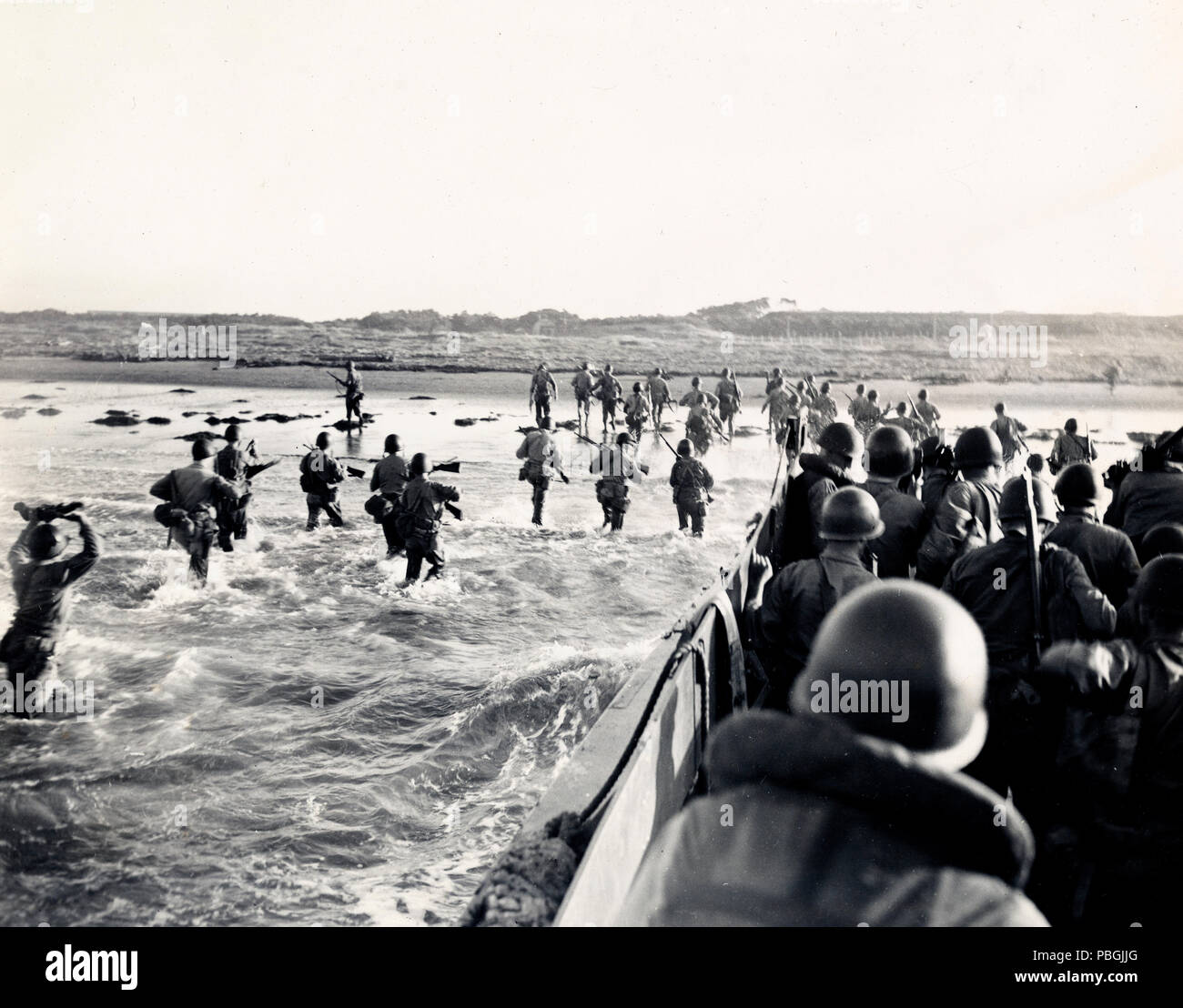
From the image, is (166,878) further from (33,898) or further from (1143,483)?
(1143,483)

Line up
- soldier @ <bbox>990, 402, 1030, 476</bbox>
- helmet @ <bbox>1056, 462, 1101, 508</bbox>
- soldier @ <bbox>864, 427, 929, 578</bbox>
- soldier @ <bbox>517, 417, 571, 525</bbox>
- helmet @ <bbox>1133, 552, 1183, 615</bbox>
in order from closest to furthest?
helmet @ <bbox>1133, 552, 1183, 615</bbox> → helmet @ <bbox>1056, 462, 1101, 508</bbox> → soldier @ <bbox>864, 427, 929, 578</bbox> → soldier @ <bbox>517, 417, 571, 525</bbox> → soldier @ <bbox>990, 402, 1030, 476</bbox>

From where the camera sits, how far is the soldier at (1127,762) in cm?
285

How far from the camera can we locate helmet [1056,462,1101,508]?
4266 millimetres

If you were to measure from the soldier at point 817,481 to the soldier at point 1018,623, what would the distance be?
1.17m

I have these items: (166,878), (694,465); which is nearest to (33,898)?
(166,878)

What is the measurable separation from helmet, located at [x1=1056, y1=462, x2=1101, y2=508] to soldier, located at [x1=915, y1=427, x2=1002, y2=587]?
0.34 m

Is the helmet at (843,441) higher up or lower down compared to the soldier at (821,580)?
higher up

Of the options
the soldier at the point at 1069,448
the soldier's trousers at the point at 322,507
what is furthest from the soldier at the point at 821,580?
the soldier's trousers at the point at 322,507

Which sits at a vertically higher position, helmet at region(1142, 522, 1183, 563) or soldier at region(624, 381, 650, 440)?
soldier at region(624, 381, 650, 440)

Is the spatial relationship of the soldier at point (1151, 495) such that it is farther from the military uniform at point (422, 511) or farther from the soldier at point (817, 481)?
the military uniform at point (422, 511)

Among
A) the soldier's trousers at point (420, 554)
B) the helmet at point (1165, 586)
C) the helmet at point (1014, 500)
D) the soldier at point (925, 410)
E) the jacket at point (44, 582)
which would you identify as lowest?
the soldier's trousers at point (420, 554)

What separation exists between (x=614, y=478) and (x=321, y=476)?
12.5 ft

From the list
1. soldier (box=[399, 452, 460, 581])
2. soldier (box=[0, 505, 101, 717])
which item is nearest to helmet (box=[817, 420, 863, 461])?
soldier (box=[0, 505, 101, 717])

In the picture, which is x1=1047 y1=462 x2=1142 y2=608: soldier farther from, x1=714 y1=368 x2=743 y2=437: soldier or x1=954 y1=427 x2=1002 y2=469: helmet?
x1=714 y1=368 x2=743 y2=437: soldier
